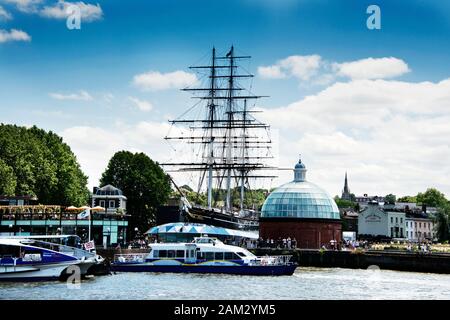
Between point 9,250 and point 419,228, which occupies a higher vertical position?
point 419,228

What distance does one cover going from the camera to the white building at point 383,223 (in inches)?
6043

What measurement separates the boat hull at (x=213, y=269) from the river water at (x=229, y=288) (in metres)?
4.29

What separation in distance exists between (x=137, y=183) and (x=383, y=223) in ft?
200

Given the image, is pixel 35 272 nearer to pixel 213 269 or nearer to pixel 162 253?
pixel 162 253

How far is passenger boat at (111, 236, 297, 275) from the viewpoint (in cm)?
6738

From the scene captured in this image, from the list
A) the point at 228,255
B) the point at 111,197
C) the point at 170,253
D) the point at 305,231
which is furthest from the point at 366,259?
the point at 111,197

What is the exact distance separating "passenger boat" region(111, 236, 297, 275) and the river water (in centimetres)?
476

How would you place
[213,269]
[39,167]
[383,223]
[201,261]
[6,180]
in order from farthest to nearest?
[383,223]
[39,167]
[6,180]
[201,261]
[213,269]

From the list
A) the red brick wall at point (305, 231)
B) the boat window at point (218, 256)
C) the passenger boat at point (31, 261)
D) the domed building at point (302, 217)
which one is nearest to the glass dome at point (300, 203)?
the domed building at point (302, 217)

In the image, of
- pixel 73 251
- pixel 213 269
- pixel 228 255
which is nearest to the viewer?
pixel 73 251

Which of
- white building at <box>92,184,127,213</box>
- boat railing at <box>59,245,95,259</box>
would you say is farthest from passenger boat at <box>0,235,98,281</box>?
white building at <box>92,184,127,213</box>

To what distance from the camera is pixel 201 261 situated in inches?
2712
